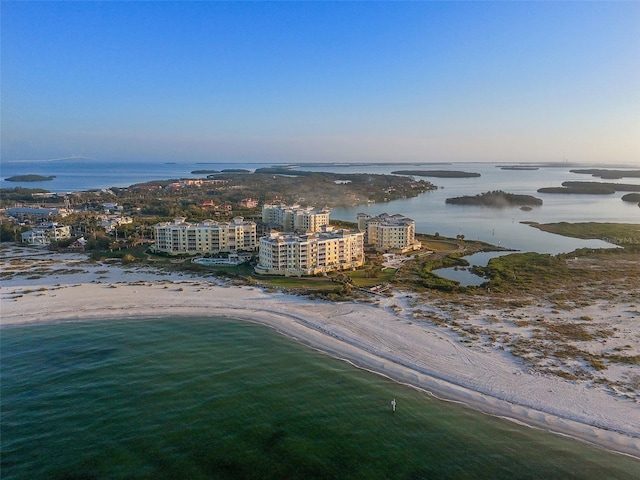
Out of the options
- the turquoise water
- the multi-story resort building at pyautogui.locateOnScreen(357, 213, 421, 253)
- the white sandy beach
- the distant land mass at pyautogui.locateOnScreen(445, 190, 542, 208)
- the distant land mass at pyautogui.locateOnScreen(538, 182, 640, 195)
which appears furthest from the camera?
the distant land mass at pyautogui.locateOnScreen(538, 182, 640, 195)

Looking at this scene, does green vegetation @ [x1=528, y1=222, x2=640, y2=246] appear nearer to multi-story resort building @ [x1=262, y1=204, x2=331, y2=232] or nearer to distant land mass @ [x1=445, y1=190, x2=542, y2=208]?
distant land mass @ [x1=445, y1=190, x2=542, y2=208]

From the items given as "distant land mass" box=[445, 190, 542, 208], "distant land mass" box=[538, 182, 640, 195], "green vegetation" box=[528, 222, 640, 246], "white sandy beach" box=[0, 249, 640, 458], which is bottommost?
"white sandy beach" box=[0, 249, 640, 458]

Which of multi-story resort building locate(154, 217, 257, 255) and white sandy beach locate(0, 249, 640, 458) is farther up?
multi-story resort building locate(154, 217, 257, 255)

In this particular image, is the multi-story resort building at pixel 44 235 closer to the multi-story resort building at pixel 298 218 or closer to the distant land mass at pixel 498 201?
Result: the multi-story resort building at pixel 298 218

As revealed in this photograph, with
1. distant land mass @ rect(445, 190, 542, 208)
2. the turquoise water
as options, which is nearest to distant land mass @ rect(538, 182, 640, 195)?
distant land mass @ rect(445, 190, 542, 208)

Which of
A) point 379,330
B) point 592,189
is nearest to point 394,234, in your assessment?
point 379,330

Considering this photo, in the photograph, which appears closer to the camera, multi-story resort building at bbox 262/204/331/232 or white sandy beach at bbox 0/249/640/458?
→ white sandy beach at bbox 0/249/640/458

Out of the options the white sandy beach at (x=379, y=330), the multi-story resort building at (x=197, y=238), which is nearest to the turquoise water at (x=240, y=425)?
the white sandy beach at (x=379, y=330)
